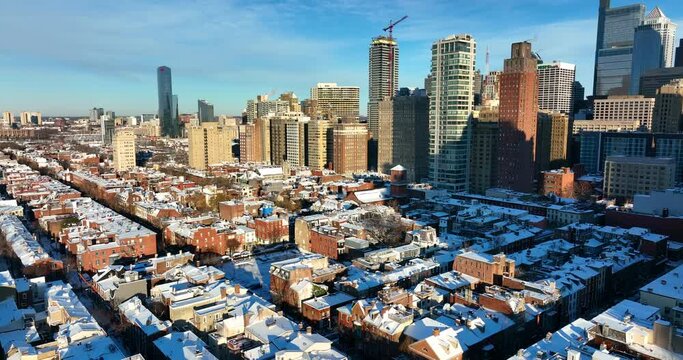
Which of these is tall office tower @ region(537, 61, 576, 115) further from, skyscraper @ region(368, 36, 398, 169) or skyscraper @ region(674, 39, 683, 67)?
skyscraper @ region(368, 36, 398, 169)

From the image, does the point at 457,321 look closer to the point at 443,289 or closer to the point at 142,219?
the point at 443,289

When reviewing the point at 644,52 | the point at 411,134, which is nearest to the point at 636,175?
the point at 411,134

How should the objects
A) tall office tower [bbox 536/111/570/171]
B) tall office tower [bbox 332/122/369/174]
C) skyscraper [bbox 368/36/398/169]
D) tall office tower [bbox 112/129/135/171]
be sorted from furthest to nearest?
1. skyscraper [bbox 368/36/398/169]
2. tall office tower [bbox 112/129/135/171]
3. tall office tower [bbox 332/122/369/174]
4. tall office tower [bbox 536/111/570/171]

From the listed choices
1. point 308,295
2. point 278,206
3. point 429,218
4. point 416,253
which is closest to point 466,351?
point 308,295

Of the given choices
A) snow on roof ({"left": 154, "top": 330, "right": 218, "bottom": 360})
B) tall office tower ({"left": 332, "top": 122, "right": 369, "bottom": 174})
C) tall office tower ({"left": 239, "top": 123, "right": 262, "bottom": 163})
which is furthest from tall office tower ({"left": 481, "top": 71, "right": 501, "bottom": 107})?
snow on roof ({"left": 154, "top": 330, "right": 218, "bottom": 360})

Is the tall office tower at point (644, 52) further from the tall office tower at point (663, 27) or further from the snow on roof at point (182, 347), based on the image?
the snow on roof at point (182, 347)

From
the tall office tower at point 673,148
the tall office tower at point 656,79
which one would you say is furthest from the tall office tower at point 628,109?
the tall office tower at point 673,148

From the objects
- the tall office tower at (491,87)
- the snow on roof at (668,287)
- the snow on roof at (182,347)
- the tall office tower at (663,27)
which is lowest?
the snow on roof at (182,347)
